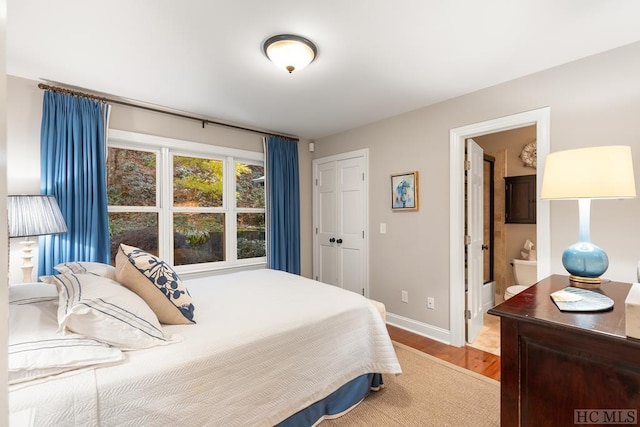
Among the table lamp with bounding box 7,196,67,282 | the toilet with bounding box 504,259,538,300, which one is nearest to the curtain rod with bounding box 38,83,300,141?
the table lamp with bounding box 7,196,67,282

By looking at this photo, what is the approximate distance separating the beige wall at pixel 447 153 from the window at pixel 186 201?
1.32 meters

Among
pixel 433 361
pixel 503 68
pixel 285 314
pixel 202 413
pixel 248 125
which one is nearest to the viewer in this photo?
pixel 202 413

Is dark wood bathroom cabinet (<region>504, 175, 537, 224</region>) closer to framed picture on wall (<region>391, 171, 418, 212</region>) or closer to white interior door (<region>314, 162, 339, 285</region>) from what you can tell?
framed picture on wall (<region>391, 171, 418, 212</region>)

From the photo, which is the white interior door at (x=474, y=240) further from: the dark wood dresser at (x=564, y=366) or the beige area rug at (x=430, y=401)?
the dark wood dresser at (x=564, y=366)

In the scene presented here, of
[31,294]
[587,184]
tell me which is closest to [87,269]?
[31,294]

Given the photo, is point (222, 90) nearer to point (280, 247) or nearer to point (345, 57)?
point (345, 57)

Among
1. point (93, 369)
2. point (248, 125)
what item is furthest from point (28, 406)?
point (248, 125)

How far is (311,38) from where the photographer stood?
182 cm

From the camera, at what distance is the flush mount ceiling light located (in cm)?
179

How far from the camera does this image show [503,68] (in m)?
2.20

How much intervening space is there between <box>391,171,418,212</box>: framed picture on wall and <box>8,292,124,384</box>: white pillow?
2.71 m

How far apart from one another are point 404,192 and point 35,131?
3.35 metres

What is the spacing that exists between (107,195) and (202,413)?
2346 mm

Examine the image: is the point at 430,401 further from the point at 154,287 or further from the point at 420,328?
the point at 154,287
